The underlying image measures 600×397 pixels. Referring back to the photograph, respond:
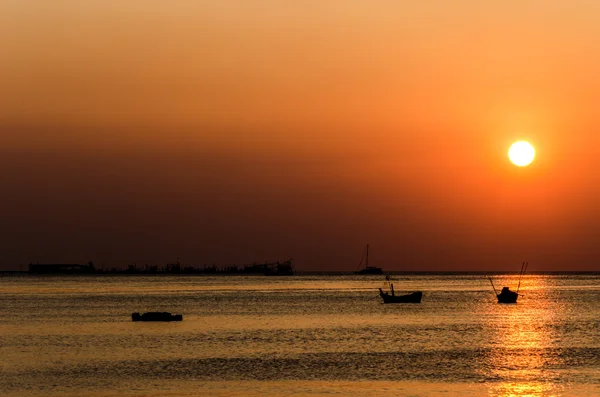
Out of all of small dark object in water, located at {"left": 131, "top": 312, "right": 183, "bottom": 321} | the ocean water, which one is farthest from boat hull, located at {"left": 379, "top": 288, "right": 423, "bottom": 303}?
small dark object in water, located at {"left": 131, "top": 312, "right": 183, "bottom": 321}

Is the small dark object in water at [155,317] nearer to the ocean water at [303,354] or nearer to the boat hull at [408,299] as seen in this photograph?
the ocean water at [303,354]

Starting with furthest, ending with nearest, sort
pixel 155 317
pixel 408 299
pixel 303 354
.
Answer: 1. pixel 408 299
2. pixel 155 317
3. pixel 303 354

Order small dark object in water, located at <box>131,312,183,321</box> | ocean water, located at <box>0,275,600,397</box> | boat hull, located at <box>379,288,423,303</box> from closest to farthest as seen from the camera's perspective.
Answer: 1. ocean water, located at <box>0,275,600,397</box>
2. small dark object in water, located at <box>131,312,183,321</box>
3. boat hull, located at <box>379,288,423,303</box>

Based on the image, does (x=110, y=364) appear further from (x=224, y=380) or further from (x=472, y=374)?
(x=472, y=374)

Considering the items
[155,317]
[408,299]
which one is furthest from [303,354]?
[408,299]

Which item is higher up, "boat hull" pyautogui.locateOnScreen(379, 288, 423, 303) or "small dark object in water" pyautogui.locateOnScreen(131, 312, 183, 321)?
"boat hull" pyautogui.locateOnScreen(379, 288, 423, 303)

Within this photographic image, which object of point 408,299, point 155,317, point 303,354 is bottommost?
point 303,354

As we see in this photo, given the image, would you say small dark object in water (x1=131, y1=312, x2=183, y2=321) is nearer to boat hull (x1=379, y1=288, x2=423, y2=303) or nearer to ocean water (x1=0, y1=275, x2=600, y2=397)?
ocean water (x1=0, y1=275, x2=600, y2=397)

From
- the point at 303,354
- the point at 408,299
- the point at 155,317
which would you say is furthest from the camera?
the point at 408,299

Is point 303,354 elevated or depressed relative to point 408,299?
depressed

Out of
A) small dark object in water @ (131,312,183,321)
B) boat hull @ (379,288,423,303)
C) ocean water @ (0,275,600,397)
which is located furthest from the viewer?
boat hull @ (379,288,423,303)

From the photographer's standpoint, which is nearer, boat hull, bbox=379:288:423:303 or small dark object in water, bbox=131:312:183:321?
small dark object in water, bbox=131:312:183:321

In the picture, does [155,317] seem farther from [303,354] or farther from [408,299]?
[408,299]

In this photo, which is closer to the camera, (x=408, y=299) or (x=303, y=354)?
(x=303, y=354)
